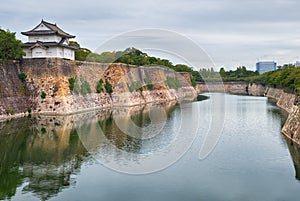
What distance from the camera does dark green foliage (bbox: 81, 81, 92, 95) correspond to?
100ft

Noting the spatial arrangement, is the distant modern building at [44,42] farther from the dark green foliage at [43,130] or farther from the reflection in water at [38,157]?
the dark green foliage at [43,130]

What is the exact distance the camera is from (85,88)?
3095cm

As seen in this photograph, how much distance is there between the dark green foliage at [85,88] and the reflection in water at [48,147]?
5.43 metres

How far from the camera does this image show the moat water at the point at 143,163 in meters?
10.3

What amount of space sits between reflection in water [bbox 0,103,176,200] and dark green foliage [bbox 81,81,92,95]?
5429mm

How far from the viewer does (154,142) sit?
17.2 meters

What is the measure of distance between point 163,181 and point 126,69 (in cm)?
2880

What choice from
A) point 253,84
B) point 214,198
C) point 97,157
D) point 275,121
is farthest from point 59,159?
point 253,84

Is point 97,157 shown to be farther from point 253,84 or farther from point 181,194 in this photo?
point 253,84

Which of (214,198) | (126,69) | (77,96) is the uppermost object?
(126,69)

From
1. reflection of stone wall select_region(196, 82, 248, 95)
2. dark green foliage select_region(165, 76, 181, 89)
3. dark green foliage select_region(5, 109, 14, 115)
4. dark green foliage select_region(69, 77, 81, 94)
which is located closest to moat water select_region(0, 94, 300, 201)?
dark green foliage select_region(5, 109, 14, 115)

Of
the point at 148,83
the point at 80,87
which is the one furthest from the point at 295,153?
the point at 148,83

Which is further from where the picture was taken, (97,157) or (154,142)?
(154,142)

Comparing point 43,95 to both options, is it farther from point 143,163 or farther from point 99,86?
point 143,163
